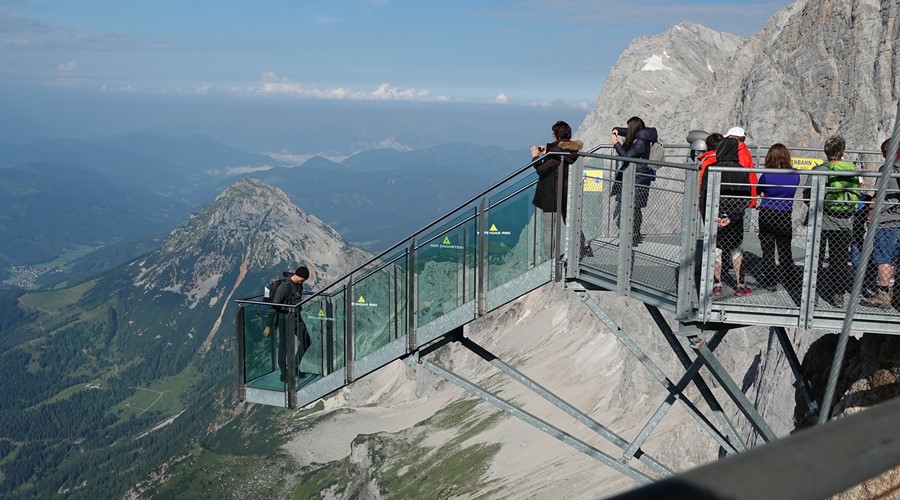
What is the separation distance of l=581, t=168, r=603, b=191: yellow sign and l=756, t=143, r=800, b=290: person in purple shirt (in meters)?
2.93

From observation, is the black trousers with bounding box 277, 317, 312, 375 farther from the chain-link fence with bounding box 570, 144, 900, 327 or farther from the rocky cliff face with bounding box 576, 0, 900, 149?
the rocky cliff face with bounding box 576, 0, 900, 149

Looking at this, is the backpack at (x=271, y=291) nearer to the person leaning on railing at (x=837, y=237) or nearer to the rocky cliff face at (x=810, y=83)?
the person leaning on railing at (x=837, y=237)

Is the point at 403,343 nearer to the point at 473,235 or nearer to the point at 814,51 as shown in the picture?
the point at 473,235

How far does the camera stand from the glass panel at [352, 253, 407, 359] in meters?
17.2

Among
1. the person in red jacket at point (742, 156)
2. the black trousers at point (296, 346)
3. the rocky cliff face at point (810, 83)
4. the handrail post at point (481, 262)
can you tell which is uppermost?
the rocky cliff face at point (810, 83)

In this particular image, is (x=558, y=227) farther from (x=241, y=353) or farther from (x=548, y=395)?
(x=241, y=353)

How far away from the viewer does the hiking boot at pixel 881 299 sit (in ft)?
39.2

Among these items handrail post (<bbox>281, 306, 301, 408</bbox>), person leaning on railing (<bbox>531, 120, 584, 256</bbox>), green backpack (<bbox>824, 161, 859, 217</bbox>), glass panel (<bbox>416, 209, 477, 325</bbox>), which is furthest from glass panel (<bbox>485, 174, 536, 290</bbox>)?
green backpack (<bbox>824, 161, 859, 217</bbox>)

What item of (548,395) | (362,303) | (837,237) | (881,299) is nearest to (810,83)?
(548,395)

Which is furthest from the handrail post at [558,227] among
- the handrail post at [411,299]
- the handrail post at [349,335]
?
the handrail post at [349,335]

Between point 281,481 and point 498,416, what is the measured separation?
73.0m

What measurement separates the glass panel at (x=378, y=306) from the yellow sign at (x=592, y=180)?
4.34 metres

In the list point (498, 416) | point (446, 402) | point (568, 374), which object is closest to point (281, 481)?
point (446, 402)

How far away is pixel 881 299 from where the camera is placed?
39.7 ft
